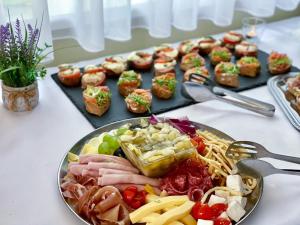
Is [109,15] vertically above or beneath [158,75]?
above

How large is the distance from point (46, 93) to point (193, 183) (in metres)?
0.63

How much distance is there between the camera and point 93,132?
1114 millimetres

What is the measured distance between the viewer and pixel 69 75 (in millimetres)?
1376

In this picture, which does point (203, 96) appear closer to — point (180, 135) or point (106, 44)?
point (180, 135)

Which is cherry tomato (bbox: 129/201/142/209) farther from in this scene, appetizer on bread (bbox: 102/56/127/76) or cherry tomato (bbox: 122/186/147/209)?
appetizer on bread (bbox: 102/56/127/76)

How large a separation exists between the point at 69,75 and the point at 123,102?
0.66ft

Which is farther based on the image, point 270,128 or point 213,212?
point 270,128

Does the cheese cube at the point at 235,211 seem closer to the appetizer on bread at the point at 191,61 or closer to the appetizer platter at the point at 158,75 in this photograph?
the appetizer platter at the point at 158,75

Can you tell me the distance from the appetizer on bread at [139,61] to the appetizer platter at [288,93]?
42cm

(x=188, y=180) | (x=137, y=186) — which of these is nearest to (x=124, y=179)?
(x=137, y=186)

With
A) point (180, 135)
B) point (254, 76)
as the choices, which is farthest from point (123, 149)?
point (254, 76)

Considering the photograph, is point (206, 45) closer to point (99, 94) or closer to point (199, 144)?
point (99, 94)

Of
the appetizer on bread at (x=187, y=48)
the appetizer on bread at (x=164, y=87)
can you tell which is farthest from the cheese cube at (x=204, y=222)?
the appetizer on bread at (x=187, y=48)

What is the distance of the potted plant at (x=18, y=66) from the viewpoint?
3.71 ft
